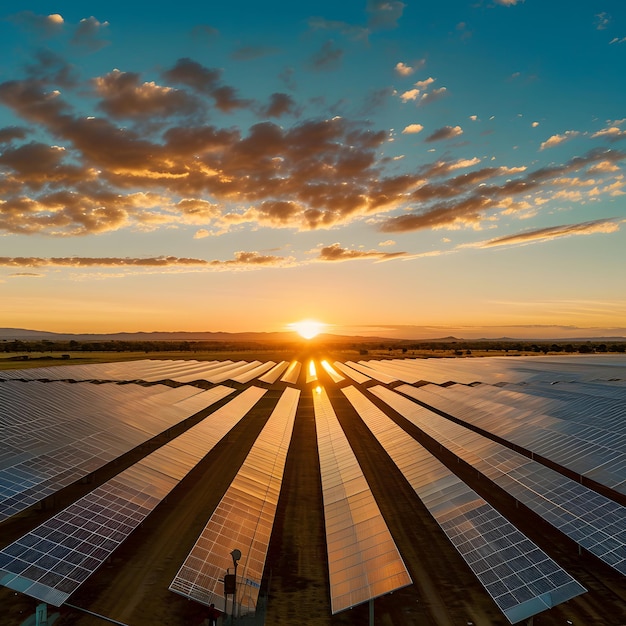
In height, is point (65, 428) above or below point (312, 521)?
above

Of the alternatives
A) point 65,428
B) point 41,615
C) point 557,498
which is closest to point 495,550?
point 557,498

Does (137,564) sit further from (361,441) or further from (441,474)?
(361,441)

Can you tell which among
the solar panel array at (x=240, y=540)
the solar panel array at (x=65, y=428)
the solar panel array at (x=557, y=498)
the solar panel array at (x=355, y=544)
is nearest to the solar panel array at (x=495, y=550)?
the solar panel array at (x=557, y=498)

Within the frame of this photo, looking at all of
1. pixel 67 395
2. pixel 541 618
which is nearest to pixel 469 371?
pixel 67 395

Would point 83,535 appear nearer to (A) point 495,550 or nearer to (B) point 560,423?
(A) point 495,550

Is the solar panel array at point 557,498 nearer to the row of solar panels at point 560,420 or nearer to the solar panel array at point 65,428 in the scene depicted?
the row of solar panels at point 560,420

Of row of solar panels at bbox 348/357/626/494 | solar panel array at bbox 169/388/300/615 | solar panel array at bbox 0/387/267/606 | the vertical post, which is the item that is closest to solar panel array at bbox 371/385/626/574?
row of solar panels at bbox 348/357/626/494
